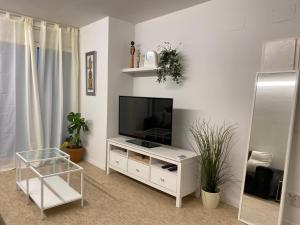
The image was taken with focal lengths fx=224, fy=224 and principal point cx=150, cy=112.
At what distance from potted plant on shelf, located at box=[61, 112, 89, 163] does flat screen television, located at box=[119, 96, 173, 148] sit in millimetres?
769

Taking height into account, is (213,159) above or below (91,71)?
below

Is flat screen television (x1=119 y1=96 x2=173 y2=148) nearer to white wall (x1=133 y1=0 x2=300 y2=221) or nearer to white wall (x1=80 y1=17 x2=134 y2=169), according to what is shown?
white wall (x1=80 y1=17 x2=134 y2=169)

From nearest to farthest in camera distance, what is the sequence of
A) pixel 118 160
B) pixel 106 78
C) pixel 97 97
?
1. pixel 118 160
2. pixel 106 78
3. pixel 97 97

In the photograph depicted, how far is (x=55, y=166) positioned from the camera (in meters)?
2.61

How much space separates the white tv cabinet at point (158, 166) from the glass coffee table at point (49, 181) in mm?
722

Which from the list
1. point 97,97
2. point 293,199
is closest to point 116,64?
point 97,97

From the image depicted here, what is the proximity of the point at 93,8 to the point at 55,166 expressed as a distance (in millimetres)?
2079

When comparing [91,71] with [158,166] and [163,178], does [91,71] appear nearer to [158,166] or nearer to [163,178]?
[158,166]

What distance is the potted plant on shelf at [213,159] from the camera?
2.43 m

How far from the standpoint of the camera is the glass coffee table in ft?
7.34

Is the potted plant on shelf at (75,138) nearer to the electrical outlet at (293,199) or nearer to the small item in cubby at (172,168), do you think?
the small item in cubby at (172,168)

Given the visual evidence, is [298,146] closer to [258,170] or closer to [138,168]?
[258,170]

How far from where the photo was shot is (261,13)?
225 centimetres

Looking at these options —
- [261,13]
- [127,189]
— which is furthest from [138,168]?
[261,13]
